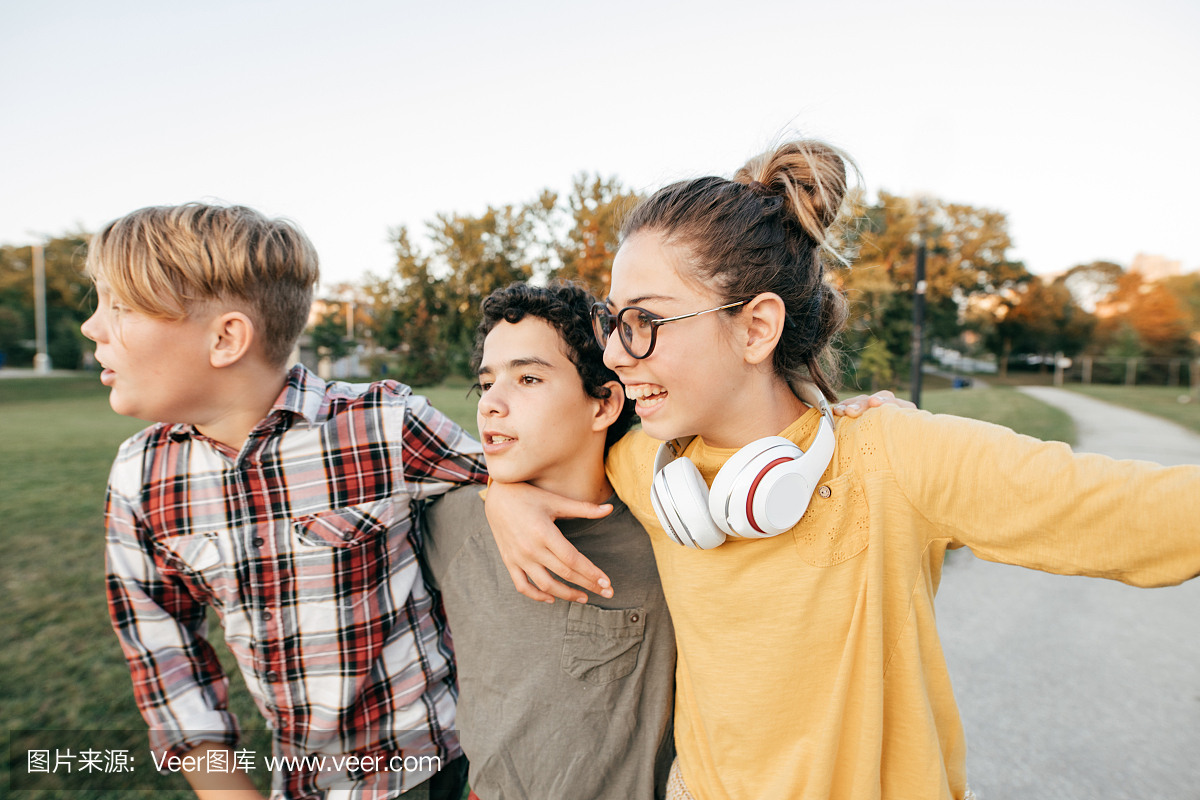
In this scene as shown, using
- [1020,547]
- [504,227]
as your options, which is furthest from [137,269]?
[504,227]

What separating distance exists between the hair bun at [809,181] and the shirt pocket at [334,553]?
1.41m

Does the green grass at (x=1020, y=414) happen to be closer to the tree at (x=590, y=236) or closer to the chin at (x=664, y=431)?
the tree at (x=590, y=236)

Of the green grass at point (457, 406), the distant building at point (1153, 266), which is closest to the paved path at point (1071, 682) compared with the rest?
the green grass at point (457, 406)

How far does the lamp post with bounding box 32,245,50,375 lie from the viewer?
27.2 m

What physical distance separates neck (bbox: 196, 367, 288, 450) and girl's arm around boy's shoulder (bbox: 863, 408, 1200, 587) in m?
1.71

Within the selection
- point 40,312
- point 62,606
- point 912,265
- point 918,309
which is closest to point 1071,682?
point 918,309

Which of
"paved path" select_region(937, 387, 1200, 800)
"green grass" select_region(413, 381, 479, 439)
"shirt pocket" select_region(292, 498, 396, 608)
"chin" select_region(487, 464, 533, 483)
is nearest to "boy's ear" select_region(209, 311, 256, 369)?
"shirt pocket" select_region(292, 498, 396, 608)

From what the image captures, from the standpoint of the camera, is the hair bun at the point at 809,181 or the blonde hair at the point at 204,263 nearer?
the hair bun at the point at 809,181

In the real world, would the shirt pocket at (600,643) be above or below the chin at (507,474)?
below

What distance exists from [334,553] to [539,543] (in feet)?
2.28

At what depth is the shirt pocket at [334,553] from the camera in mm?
1797

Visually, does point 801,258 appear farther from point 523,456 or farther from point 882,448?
point 523,456

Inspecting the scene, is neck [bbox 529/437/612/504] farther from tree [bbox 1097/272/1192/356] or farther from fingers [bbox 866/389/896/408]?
tree [bbox 1097/272/1192/356]

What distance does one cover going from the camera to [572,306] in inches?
72.4
